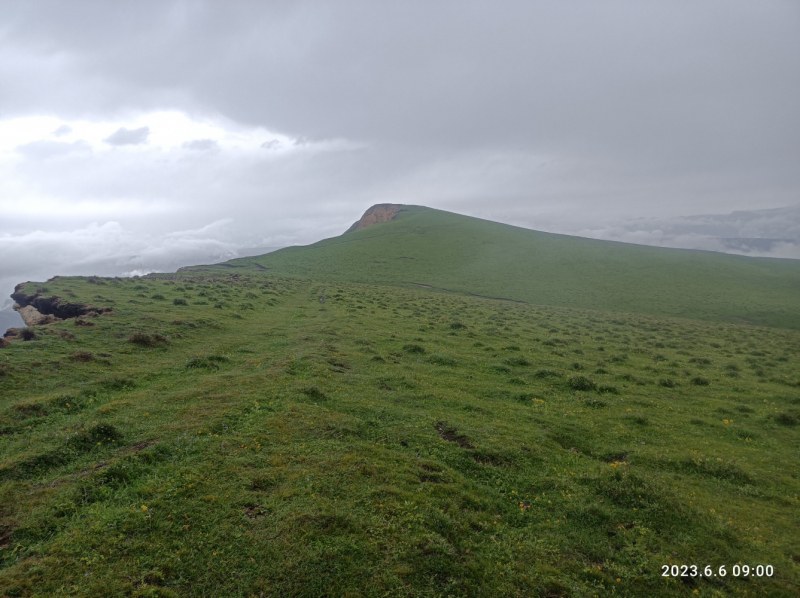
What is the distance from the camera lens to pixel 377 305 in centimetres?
4875

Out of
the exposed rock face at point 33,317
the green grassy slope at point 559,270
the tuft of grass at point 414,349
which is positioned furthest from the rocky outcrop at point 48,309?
the green grassy slope at point 559,270

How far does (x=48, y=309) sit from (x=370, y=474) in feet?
118

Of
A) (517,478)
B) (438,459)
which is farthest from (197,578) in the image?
(517,478)

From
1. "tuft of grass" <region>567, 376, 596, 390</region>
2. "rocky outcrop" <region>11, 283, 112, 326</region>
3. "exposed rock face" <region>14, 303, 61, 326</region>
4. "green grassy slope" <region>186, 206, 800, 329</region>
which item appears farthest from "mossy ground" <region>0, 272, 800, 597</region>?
"green grassy slope" <region>186, 206, 800, 329</region>

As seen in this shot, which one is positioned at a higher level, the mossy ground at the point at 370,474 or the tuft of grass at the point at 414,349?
the tuft of grass at the point at 414,349

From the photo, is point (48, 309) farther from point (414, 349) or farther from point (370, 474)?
point (370, 474)

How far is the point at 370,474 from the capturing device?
35.6 ft

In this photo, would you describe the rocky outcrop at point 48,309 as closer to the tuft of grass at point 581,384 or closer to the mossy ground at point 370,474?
the mossy ground at point 370,474

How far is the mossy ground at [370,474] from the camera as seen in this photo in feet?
25.6

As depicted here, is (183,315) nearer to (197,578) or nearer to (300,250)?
(197,578)

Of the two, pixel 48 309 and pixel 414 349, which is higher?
pixel 48 309

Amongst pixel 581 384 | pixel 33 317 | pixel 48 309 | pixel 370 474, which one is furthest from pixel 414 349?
pixel 33 317

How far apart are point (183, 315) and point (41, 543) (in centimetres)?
2568

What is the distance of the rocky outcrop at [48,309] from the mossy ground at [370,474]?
6.14m
